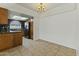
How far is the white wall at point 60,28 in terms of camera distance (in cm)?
554

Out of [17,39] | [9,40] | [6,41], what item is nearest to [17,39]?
[17,39]

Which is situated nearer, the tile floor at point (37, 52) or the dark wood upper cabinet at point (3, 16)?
the tile floor at point (37, 52)

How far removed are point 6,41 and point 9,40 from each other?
213 millimetres

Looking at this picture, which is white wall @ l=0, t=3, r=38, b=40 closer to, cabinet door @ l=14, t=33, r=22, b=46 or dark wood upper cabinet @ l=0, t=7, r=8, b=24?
dark wood upper cabinet @ l=0, t=7, r=8, b=24

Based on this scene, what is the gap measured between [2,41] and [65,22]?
137 inches

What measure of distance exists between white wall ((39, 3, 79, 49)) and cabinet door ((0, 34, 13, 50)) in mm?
2956

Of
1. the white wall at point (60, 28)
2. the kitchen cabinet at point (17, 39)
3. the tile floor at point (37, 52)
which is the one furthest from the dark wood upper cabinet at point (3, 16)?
the white wall at point (60, 28)

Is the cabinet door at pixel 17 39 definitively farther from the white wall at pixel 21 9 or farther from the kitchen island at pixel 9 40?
the white wall at pixel 21 9

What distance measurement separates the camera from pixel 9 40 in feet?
17.6

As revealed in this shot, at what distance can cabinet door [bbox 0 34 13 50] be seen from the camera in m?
4.93

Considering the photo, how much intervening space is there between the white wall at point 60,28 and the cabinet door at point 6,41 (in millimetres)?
2956

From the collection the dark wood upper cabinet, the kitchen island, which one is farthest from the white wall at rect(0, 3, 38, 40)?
the kitchen island

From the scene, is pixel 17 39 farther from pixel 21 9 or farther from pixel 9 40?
pixel 21 9

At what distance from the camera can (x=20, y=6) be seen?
6.51 meters
